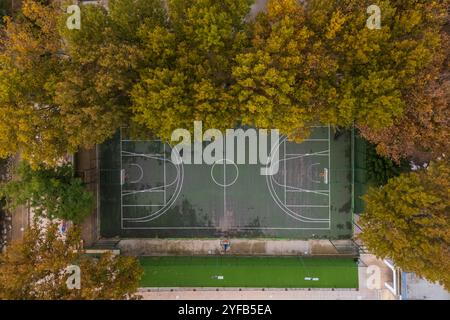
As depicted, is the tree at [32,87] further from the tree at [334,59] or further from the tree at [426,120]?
the tree at [426,120]

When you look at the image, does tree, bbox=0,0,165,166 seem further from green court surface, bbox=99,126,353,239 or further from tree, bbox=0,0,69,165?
green court surface, bbox=99,126,353,239

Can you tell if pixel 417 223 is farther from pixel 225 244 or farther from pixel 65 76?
pixel 65 76

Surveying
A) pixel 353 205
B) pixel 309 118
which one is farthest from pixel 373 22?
pixel 353 205

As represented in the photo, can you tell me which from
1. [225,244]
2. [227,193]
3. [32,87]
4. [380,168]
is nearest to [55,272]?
[32,87]

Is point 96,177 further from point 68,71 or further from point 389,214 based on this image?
point 389,214

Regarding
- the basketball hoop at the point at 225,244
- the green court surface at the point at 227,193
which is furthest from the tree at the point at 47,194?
the basketball hoop at the point at 225,244

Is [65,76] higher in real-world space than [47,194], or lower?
higher
